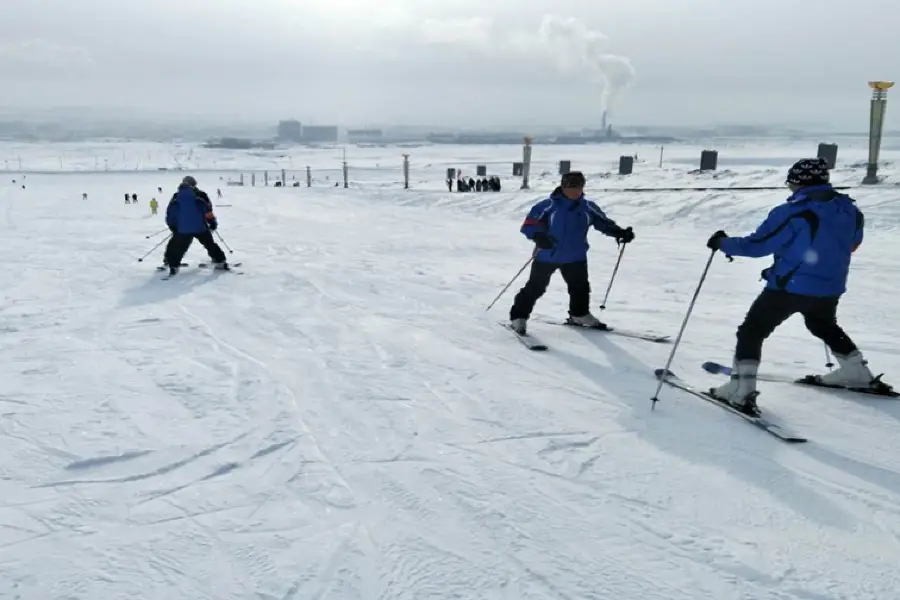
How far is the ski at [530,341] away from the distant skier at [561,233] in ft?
0.19

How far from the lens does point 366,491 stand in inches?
123

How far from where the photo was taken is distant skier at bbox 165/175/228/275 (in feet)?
29.2

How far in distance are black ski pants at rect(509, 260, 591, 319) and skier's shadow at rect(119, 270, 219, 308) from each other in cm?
408

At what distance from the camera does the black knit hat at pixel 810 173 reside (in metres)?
3.71

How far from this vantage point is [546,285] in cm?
589

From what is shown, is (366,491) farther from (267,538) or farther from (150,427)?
(150,427)

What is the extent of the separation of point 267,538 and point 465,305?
15.2ft

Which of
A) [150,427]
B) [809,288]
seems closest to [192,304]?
[150,427]

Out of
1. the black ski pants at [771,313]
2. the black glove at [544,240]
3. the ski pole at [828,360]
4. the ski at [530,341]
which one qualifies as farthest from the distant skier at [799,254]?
the black glove at [544,240]

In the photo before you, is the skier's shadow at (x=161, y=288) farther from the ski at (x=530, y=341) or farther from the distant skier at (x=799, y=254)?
the distant skier at (x=799, y=254)

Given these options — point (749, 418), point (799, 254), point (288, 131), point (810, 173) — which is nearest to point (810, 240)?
point (799, 254)

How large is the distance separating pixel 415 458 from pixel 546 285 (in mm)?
2798

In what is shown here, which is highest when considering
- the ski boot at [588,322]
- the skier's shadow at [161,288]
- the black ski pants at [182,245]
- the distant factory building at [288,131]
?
the distant factory building at [288,131]

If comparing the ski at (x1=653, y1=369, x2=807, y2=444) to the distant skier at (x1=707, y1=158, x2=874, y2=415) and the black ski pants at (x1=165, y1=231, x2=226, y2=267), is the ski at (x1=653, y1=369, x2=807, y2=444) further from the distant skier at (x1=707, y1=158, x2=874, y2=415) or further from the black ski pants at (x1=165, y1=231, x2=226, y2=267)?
the black ski pants at (x1=165, y1=231, x2=226, y2=267)
